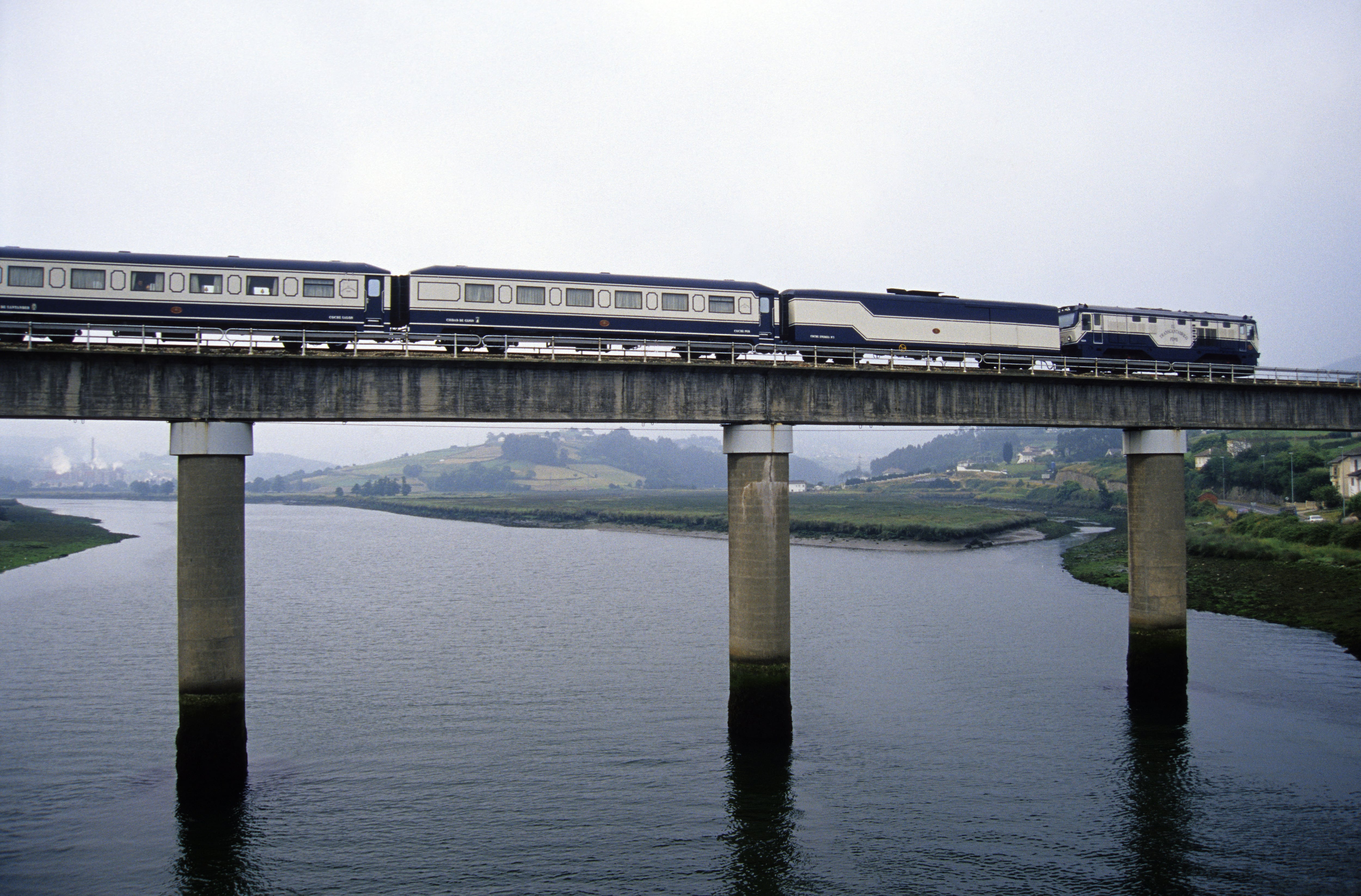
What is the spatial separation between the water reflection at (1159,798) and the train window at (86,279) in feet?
124

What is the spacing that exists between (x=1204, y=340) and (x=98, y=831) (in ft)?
178

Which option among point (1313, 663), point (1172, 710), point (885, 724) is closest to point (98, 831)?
point (885, 724)

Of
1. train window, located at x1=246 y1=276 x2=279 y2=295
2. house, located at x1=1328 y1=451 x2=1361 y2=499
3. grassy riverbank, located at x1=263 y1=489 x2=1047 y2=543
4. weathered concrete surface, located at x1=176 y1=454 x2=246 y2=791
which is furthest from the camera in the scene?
grassy riverbank, located at x1=263 y1=489 x2=1047 y2=543

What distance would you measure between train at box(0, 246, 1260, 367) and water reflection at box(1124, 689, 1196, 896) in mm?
14210

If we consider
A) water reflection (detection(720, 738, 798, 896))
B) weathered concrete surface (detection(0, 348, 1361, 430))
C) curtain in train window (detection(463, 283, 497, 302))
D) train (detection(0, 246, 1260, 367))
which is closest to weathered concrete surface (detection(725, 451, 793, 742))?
water reflection (detection(720, 738, 798, 896))

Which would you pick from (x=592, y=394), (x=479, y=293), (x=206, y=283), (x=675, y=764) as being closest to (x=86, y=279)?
(x=206, y=283)

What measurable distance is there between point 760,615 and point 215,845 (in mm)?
16997

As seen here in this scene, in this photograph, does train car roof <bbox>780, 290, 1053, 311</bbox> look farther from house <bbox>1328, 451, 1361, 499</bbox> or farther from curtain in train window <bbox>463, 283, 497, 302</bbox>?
house <bbox>1328, 451, 1361, 499</bbox>

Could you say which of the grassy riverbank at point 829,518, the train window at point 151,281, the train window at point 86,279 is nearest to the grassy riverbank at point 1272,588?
the grassy riverbank at point 829,518

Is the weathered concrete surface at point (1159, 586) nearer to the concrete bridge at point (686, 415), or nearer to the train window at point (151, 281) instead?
the concrete bridge at point (686, 415)

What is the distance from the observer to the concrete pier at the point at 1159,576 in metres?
33.1

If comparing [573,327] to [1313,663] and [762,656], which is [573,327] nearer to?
[762,656]

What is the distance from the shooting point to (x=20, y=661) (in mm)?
41844

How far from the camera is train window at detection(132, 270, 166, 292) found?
100.0ft
